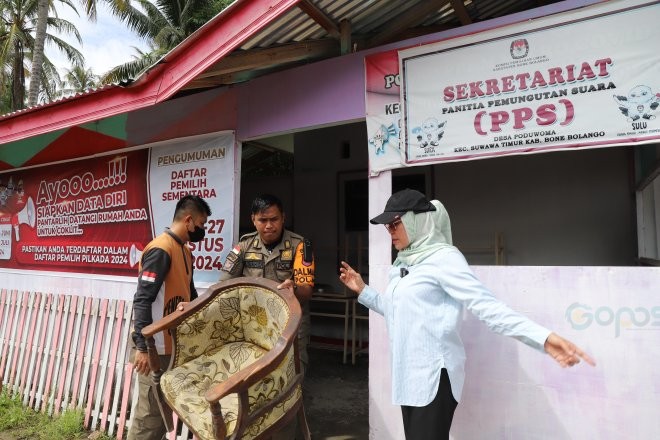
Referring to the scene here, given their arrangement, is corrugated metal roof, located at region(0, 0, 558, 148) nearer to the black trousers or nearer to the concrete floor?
the black trousers

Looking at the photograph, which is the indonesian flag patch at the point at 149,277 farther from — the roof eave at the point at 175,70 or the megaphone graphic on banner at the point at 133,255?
the megaphone graphic on banner at the point at 133,255

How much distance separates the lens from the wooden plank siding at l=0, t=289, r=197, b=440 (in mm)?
3689

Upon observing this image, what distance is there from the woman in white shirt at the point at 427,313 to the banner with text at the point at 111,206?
194 centimetres

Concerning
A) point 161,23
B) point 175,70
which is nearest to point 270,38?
point 175,70

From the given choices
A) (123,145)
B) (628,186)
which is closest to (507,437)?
(628,186)

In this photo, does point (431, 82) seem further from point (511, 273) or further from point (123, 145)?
point (123, 145)

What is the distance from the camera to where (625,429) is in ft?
7.44

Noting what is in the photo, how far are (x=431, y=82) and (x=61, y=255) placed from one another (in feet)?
15.0

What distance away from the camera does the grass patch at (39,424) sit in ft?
11.8

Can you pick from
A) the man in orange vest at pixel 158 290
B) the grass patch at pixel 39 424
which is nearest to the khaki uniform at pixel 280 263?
the man in orange vest at pixel 158 290

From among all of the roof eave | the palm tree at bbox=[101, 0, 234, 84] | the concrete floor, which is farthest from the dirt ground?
the palm tree at bbox=[101, 0, 234, 84]

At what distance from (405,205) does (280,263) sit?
118 cm

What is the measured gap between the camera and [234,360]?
2.61 metres

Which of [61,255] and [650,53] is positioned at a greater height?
[650,53]
